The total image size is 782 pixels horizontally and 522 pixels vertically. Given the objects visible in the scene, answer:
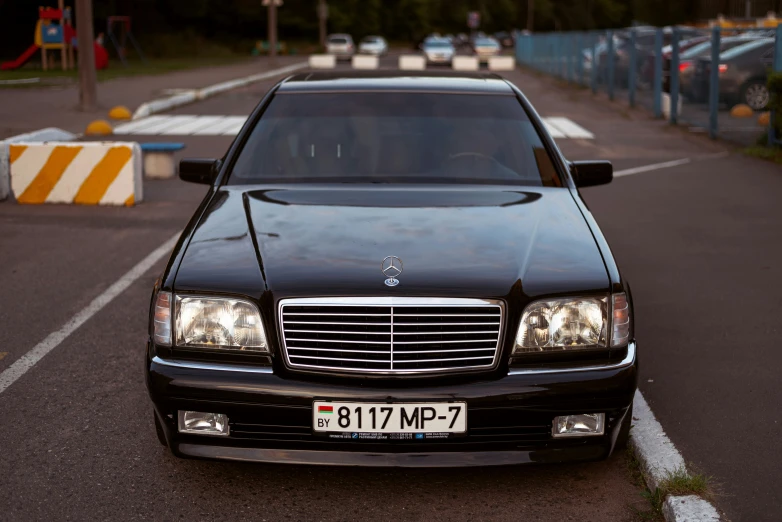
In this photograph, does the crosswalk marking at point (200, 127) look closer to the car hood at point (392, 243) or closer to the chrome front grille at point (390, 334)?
the car hood at point (392, 243)

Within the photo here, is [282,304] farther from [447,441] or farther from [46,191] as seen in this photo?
[46,191]

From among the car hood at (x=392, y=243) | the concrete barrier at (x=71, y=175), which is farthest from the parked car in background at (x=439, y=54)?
the car hood at (x=392, y=243)

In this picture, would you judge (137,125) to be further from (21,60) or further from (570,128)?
(21,60)

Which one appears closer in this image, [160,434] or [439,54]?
[160,434]

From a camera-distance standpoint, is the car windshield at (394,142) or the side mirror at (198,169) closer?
the car windshield at (394,142)

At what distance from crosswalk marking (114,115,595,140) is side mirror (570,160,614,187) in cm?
1270

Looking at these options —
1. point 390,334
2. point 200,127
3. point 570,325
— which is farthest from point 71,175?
point 200,127

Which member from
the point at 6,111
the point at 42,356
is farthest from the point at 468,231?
the point at 6,111

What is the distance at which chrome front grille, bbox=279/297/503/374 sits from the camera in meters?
3.82

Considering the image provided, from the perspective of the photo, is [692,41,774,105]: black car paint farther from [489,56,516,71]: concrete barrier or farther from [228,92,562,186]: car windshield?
[489,56,516,71]: concrete barrier

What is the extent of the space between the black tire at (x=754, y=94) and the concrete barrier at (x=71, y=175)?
12801 millimetres

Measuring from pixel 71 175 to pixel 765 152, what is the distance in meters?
9.85

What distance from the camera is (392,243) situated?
4234 mm

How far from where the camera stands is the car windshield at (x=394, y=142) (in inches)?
209
